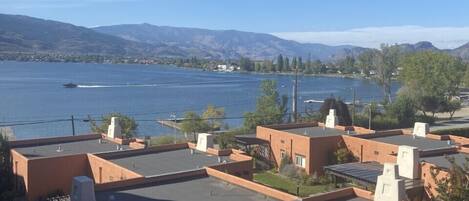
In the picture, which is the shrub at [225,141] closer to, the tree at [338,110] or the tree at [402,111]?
the tree at [338,110]

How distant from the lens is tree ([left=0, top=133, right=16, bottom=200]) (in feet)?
68.2

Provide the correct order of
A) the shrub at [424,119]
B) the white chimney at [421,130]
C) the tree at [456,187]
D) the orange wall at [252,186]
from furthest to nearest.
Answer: the shrub at [424,119] → the white chimney at [421,130] → the orange wall at [252,186] → the tree at [456,187]

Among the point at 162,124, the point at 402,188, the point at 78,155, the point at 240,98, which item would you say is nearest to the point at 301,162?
the point at 78,155

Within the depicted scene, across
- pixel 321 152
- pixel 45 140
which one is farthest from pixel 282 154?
pixel 45 140

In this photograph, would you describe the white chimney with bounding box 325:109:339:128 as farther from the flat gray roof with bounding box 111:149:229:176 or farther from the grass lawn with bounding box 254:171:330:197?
the flat gray roof with bounding box 111:149:229:176

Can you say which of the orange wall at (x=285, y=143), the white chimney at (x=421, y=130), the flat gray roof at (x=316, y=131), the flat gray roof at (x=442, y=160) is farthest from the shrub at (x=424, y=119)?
the flat gray roof at (x=442, y=160)

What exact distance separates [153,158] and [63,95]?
72.7m

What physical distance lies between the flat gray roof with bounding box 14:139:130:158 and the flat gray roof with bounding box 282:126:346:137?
1006cm

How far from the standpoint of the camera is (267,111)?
43562 millimetres

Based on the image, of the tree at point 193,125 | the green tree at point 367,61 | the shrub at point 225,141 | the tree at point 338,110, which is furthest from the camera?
the green tree at point 367,61

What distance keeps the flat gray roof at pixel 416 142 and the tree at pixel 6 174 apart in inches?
634

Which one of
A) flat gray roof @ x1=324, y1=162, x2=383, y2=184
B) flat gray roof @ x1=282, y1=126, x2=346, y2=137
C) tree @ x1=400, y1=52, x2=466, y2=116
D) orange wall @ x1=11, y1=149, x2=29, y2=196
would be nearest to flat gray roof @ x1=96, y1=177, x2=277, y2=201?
orange wall @ x1=11, y1=149, x2=29, y2=196

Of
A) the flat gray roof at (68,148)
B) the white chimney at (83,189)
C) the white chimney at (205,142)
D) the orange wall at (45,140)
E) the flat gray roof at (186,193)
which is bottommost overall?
the flat gray roof at (186,193)

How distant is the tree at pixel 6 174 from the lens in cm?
2078
